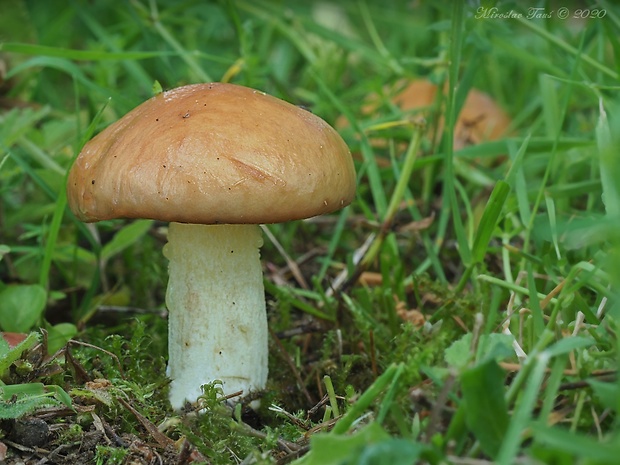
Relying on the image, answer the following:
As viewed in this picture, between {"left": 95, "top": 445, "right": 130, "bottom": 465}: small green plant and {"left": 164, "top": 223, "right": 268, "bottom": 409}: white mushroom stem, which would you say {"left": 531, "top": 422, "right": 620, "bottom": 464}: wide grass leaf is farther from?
{"left": 164, "top": 223, "right": 268, "bottom": 409}: white mushroom stem

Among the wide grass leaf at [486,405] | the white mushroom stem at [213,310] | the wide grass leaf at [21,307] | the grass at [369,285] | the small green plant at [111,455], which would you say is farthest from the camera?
the wide grass leaf at [21,307]

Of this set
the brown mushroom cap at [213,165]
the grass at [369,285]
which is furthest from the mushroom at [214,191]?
the grass at [369,285]

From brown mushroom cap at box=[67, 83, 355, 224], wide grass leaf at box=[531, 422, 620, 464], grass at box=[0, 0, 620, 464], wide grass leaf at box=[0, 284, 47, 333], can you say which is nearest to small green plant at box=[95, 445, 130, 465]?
grass at box=[0, 0, 620, 464]

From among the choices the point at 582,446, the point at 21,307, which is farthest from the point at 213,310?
the point at 582,446

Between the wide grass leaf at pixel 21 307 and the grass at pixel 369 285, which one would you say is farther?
the wide grass leaf at pixel 21 307

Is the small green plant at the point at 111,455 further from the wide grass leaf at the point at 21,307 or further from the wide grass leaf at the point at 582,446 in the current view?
the wide grass leaf at the point at 582,446

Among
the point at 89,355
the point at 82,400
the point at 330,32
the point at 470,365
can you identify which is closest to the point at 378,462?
the point at 470,365

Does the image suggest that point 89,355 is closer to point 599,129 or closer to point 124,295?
point 124,295
